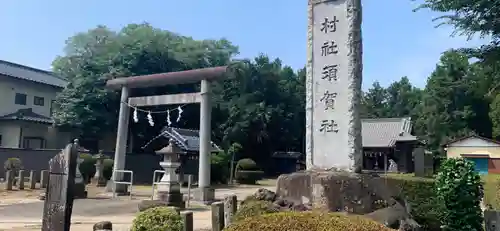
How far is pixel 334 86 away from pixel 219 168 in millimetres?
23102

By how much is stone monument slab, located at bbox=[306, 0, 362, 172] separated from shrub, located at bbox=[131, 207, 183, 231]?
2883 mm

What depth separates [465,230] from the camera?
8570 mm

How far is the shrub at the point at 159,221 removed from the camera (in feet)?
25.3

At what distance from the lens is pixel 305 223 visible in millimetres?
4906

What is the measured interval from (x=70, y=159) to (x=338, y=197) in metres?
4.64

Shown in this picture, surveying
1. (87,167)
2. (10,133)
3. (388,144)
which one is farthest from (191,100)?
(388,144)

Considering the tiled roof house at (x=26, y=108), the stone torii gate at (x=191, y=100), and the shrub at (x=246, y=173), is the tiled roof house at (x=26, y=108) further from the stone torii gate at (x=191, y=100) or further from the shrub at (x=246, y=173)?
the stone torii gate at (x=191, y=100)

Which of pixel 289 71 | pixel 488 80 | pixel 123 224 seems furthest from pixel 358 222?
pixel 289 71

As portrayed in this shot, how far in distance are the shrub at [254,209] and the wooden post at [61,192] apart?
282 cm

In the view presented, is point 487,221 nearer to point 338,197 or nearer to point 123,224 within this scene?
point 338,197

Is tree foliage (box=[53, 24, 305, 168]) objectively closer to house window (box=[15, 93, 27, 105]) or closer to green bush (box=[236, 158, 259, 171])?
house window (box=[15, 93, 27, 105])

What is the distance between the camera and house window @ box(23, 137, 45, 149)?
35062mm

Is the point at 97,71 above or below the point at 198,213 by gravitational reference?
above

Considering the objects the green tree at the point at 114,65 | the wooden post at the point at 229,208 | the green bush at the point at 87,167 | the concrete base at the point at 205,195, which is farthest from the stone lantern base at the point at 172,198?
the green tree at the point at 114,65
